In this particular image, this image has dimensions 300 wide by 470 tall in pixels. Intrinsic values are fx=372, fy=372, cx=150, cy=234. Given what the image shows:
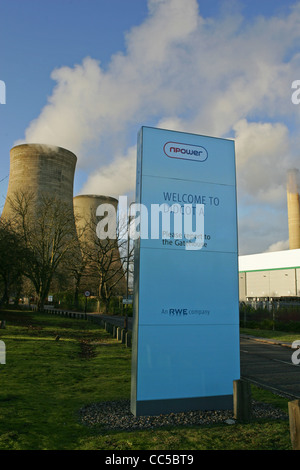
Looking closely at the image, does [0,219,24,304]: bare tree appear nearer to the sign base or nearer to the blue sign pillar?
the blue sign pillar

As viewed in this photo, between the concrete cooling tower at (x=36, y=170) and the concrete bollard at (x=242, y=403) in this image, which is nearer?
the concrete bollard at (x=242, y=403)

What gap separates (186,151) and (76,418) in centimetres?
465

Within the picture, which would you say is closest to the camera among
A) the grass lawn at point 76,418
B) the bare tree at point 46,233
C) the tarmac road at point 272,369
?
the grass lawn at point 76,418

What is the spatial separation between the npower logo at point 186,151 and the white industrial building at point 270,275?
1926 inches

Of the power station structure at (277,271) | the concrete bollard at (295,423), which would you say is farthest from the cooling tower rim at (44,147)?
the concrete bollard at (295,423)

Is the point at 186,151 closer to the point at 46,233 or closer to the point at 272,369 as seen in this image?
the point at 272,369

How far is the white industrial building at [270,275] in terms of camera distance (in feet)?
171

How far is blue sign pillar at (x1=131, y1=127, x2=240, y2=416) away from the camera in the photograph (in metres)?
5.89

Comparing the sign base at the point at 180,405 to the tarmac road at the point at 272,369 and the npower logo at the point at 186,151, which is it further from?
the npower logo at the point at 186,151

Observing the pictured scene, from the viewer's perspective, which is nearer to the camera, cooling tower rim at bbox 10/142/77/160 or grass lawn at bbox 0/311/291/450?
grass lawn at bbox 0/311/291/450

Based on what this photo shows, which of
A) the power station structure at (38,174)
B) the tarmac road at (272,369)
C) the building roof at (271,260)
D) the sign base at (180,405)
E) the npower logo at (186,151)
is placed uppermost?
the power station structure at (38,174)

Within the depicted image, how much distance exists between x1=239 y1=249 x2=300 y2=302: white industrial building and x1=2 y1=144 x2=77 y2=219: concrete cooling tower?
109ft

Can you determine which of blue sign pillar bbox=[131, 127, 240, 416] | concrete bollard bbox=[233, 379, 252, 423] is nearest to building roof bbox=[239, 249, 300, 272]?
blue sign pillar bbox=[131, 127, 240, 416]
